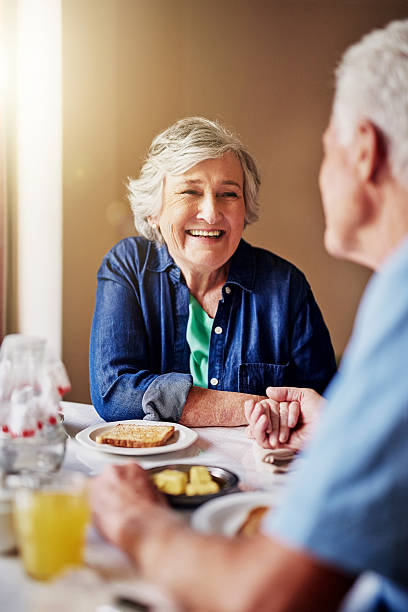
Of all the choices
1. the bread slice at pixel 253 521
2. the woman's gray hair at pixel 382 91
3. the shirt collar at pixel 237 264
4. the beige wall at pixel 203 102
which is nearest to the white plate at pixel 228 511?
the bread slice at pixel 253 521

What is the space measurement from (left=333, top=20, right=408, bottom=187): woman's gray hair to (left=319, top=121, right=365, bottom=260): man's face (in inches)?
1.0

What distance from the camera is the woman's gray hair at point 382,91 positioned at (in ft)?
2.37

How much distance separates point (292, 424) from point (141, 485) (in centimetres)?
52

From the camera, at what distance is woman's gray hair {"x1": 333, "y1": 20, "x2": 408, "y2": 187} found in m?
0.72

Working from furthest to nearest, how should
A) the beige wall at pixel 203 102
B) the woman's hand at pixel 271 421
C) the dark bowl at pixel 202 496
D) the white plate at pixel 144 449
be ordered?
1. the beige wall at pixel 203 102
2. the woman's hand at pixel 271 421
3. the white plate at pixel 144 449
4. the dark bowl at pixel 202 496

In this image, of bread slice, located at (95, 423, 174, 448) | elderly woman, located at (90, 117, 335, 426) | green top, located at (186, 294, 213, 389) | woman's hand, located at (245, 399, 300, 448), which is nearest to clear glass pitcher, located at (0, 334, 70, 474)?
bread slice, located at (95, 423, 174, 448)

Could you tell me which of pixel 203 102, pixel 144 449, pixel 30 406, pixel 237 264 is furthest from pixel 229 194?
pixel 203 102

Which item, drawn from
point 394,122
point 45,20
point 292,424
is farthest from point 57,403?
point 45,20

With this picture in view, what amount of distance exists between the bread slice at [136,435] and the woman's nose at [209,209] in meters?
0.76

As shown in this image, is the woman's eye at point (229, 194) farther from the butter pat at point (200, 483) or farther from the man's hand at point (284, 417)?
the butter pat at point (200, 483)

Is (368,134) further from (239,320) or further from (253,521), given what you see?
(239,320)

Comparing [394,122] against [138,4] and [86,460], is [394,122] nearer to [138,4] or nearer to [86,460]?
[86,460]

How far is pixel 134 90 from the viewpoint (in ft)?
10.5

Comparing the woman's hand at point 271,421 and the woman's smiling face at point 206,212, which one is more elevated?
the woman's smiling face at point 206,212
